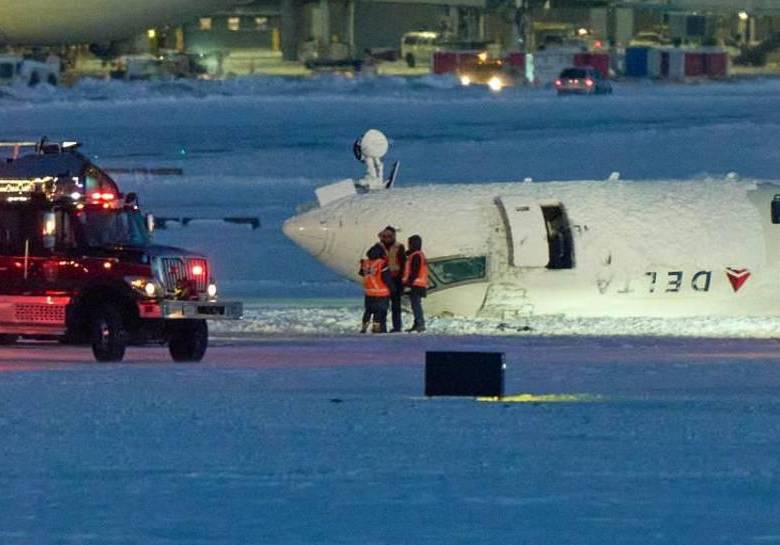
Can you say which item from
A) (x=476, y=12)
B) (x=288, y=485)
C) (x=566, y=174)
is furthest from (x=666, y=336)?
(x=476, y=12)

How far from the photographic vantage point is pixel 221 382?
1661 cm

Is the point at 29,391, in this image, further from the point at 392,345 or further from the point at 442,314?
the point at 442,314

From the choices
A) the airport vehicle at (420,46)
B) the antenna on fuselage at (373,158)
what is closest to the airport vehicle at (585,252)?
the antenna on fuselage at (373,158)

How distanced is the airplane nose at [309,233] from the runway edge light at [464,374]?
9897 mm

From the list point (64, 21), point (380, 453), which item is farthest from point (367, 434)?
point (64, 21)

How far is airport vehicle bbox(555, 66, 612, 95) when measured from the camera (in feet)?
230

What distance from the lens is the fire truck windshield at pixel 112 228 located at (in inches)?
757

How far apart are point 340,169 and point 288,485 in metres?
30.6

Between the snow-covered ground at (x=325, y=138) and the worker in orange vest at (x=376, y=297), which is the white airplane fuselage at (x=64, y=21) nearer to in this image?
the snow-covered ground at (x=325, y=138)

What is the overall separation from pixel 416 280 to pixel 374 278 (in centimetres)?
72

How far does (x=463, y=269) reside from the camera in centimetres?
2511

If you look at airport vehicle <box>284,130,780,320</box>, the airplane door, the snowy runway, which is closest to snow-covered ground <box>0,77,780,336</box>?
airport vehicle <box>284,130,780,320</box>

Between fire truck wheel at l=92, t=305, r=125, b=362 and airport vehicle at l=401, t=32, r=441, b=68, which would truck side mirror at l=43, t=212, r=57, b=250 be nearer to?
fire truck wheel at l=92, t=305, r=125, b=362

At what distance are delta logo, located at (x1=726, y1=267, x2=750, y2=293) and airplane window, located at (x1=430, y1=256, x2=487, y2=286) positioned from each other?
2997mm
